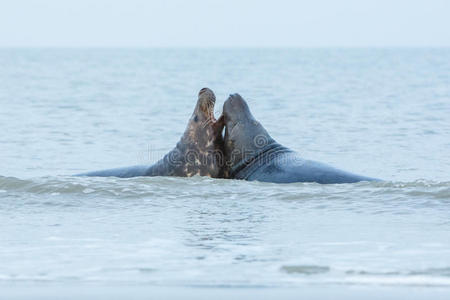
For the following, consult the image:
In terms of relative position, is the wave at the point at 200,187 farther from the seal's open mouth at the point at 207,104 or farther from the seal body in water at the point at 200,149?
the seal's open mouth at the point at 207,104

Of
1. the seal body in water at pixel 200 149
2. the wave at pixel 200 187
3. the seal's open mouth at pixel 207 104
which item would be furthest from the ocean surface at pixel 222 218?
the seal's open mouth at pixel 207 104

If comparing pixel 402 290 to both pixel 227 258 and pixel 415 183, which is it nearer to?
pixel 227 258

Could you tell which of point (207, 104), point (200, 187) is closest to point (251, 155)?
point (207, 104)

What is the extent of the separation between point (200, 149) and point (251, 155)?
548 millimetres

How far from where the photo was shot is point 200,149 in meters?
10.3

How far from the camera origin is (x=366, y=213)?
27.4ft

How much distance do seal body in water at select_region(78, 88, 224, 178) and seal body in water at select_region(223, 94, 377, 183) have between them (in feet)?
0.44

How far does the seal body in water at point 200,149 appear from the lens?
10.3m

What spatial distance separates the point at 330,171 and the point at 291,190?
847mm

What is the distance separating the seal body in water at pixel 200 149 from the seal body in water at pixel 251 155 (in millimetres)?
135

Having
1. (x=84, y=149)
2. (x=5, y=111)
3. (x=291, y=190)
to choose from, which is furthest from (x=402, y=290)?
(x=5, y=111)

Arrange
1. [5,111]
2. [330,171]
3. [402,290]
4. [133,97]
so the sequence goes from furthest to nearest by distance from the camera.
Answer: [133,97]
[5,111]
[330,171]
[402,290]

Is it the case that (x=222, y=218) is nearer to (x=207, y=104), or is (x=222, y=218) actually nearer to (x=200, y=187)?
(x=200, y=187)

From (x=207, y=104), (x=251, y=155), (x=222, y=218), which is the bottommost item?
(x=222, y=218)
